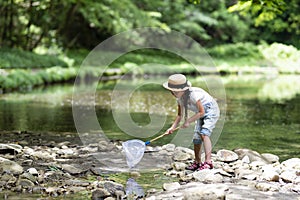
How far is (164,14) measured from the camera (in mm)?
37031

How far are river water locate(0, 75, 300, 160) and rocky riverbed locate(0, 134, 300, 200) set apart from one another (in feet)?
3.14

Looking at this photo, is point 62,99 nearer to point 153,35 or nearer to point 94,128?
point 94,128

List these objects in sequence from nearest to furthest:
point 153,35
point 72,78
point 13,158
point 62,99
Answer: point 13,158
point 62,99
point 72,78
point 153,35

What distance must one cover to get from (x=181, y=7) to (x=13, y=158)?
31715 millimetres

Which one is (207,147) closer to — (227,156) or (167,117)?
(227,156)

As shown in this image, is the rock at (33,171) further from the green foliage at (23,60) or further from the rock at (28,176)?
the green foliage at (23,60)

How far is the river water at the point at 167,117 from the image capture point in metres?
8.77

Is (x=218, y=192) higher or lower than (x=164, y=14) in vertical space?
lower

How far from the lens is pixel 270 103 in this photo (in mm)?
15250

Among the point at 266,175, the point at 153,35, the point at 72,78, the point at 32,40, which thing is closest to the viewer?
the point at 266,175

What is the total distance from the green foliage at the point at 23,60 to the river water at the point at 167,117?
3.31 m

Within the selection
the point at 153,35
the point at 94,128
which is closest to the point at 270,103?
the point at 94,128

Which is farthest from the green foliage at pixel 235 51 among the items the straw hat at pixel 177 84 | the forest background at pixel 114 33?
the straw hat at pixel 177 84

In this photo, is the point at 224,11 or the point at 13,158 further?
the point at 224,11
